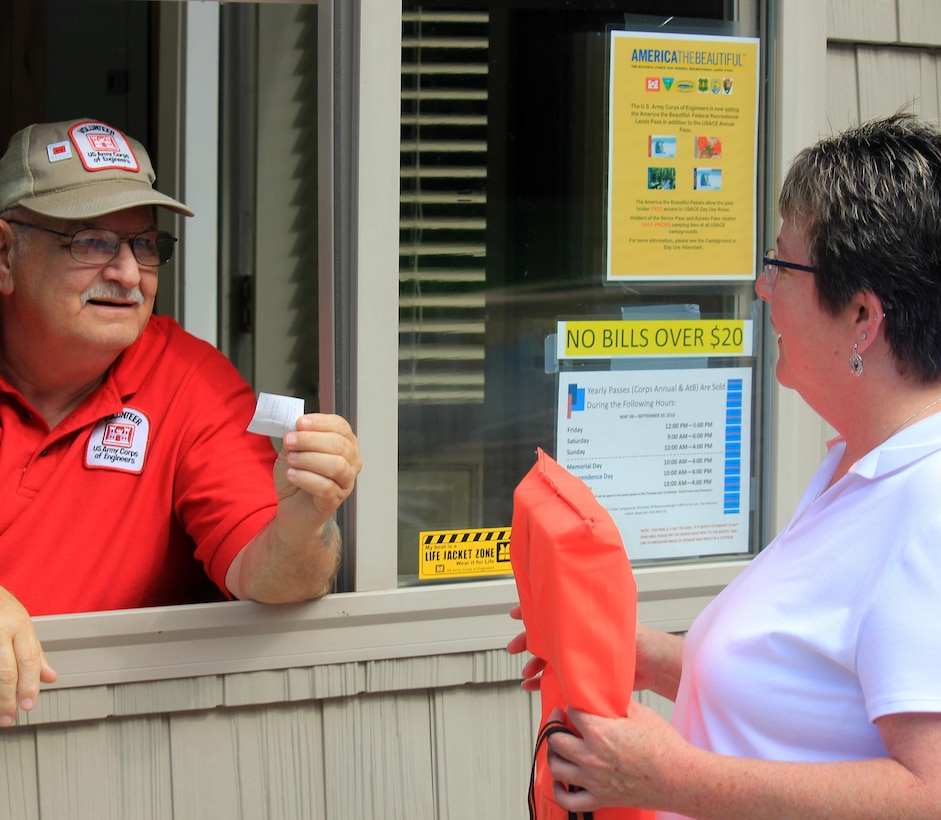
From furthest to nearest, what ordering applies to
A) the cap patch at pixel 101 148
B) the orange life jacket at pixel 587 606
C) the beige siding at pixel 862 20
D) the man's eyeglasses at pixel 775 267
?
the beige siding at pixel 862 20
the cap patch at pixel 101 148
the man's eyeglasses at pixel 775 267
the orange life jacket at pixel 587 606

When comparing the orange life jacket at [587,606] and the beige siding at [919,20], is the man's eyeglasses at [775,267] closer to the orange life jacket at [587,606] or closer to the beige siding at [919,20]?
the orange life jacket at [587,606]

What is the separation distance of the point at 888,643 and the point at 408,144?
51.6 inches

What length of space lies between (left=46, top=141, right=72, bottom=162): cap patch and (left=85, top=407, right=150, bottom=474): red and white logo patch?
0.51m

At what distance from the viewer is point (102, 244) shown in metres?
2.05

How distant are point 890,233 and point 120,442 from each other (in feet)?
4.80

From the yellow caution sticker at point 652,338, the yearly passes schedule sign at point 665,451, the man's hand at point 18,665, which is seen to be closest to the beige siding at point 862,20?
the yellow caution sticker at point 652,338

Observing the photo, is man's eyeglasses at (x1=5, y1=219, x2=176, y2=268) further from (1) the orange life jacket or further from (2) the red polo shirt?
(1) the orange life jacket

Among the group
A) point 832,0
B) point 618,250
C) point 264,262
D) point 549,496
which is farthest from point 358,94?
point 264,262

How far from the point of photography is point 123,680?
1.91 meters

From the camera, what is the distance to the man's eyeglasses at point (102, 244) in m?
2.03

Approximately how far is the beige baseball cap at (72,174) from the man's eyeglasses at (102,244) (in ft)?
0.16

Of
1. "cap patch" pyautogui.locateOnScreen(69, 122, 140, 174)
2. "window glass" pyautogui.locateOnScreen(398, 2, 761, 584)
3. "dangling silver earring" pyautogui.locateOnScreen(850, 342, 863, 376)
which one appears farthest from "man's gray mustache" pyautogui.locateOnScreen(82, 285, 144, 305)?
"dangling silver earring" pyautogui.locateOnScreen(850, 342, 863, 376)

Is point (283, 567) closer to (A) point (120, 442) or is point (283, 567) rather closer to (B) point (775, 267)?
(A) point (120, 442)

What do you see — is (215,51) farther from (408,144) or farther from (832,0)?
(832,0)
